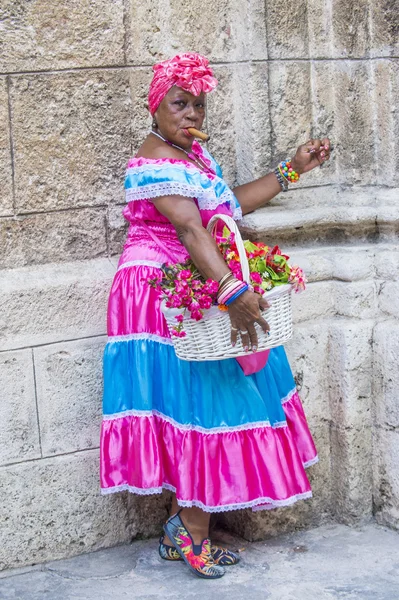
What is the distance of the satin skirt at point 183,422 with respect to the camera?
3.61 m

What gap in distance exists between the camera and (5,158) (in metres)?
3.79

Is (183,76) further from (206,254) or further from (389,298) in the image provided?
(389,298)

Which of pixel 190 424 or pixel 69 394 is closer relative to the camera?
pixel 190 424

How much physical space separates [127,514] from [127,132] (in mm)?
1623

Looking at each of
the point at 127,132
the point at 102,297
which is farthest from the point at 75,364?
the point at 127,132

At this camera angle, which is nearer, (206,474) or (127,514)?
(206,474)

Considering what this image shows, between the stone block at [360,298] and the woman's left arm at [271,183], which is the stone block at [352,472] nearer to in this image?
the stone block at [360,298]

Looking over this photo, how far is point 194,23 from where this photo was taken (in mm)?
4031

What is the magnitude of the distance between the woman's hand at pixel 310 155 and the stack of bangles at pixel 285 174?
2 centimetres

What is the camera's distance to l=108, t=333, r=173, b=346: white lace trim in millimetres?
3670

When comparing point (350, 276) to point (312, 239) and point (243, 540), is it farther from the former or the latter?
point (243, 540)

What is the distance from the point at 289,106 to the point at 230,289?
3.97 ft

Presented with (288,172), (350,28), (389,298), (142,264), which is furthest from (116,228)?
(350,28)

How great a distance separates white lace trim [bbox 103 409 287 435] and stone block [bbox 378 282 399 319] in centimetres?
73
